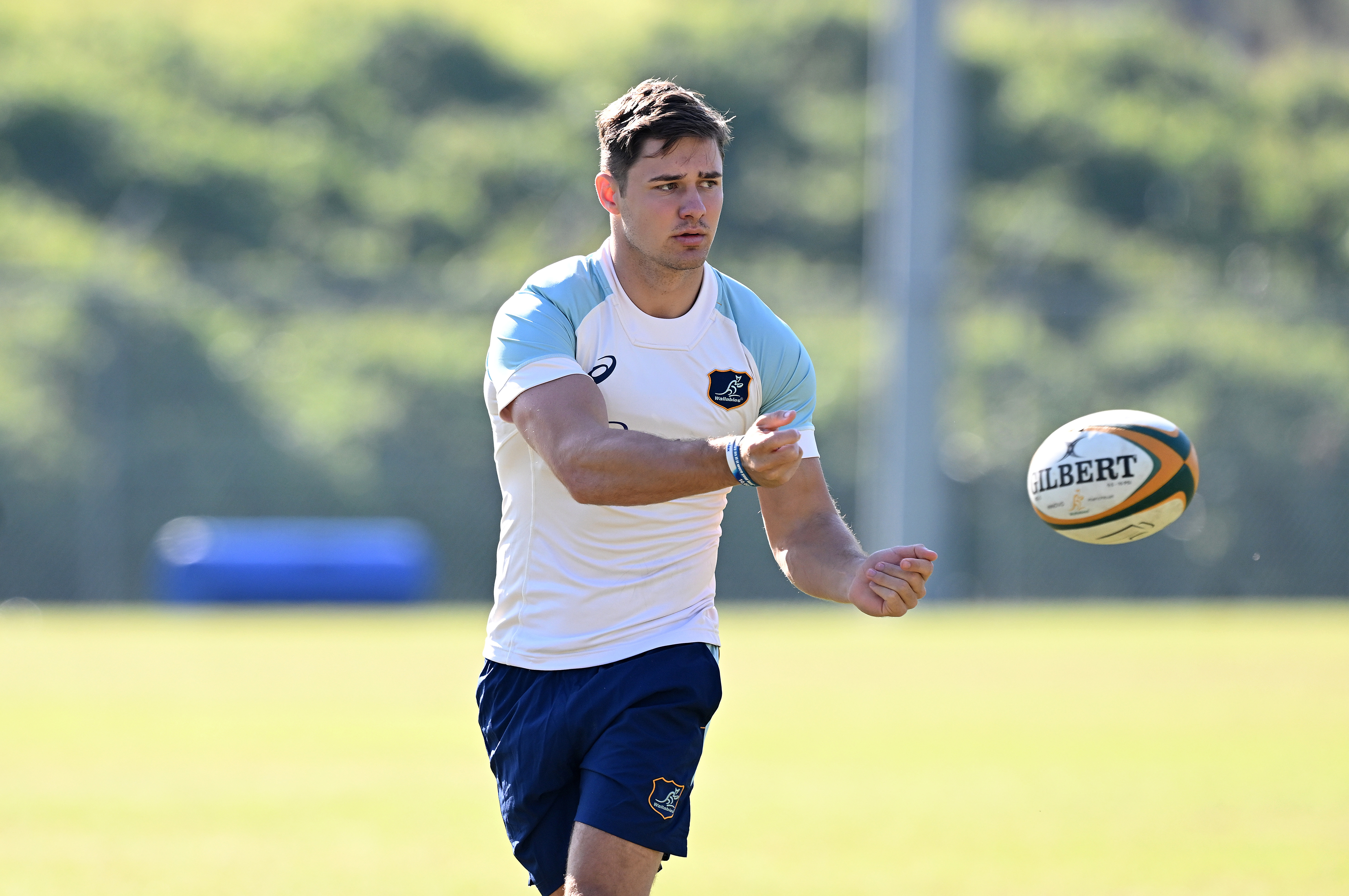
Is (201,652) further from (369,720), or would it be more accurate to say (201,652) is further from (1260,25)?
(1260,25)

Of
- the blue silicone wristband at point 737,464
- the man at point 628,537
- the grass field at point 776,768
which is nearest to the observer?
the blue silicone wristband at point 737,464

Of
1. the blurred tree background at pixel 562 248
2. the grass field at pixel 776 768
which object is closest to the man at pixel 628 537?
the grass field at pixel 776 768

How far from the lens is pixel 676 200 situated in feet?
15.5

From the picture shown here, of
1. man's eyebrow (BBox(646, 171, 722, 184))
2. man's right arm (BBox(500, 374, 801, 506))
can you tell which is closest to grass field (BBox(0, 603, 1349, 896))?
man's right arm (BBox(500, 374, 801, 506))

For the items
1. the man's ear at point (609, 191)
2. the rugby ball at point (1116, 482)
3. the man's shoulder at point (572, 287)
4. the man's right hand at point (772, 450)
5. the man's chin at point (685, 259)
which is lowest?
the rugby ball at point (1116, 482)

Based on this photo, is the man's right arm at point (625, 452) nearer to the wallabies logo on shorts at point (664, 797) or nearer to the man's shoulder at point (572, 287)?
the man's shoulder at point (572, 287)

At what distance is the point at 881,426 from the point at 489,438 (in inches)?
197

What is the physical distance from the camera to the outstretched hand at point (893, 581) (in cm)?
453

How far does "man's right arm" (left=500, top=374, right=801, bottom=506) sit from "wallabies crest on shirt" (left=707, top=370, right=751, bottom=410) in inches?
15.2

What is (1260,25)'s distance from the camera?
1757 inches

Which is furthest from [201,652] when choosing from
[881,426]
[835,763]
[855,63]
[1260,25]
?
[1260,25]

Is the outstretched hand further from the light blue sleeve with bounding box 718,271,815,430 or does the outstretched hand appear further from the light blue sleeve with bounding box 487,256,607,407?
the light blue sleeve with bounding box 487,256,607,407

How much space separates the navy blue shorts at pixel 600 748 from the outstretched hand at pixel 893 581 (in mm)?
547

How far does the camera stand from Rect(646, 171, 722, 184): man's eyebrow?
4727 millimetres
